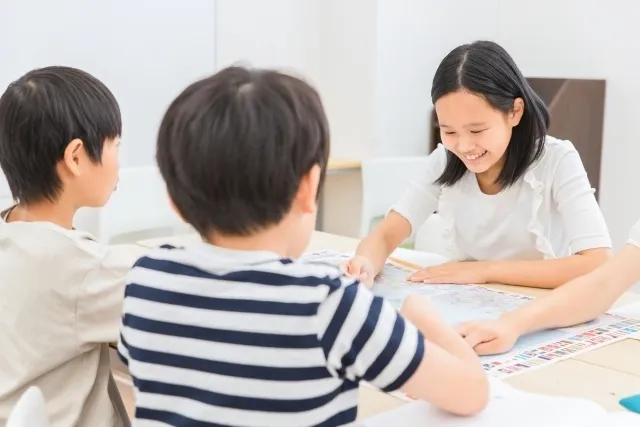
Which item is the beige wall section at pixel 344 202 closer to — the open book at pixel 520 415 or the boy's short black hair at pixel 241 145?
the open book at pixel 520 415

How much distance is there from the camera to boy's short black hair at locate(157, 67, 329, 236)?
28.0 inches

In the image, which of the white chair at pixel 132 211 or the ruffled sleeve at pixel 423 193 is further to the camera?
the white chair at pixel 132 211

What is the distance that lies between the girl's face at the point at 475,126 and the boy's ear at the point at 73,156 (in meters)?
0.74

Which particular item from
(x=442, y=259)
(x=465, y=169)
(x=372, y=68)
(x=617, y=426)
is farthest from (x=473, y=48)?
(x=372, y=68)

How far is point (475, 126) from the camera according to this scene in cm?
154

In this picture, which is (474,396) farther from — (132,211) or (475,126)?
(132,211)

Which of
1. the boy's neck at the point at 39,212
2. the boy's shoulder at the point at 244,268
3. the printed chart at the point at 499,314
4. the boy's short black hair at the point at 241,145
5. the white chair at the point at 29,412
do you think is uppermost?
the boy's short black hair at the point at 241,145

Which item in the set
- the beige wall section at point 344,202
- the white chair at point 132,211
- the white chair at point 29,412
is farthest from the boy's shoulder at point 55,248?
the beige wall section at point 344,202

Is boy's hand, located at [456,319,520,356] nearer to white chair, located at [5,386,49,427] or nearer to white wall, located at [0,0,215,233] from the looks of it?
white chair, located at [5,386,49,427]

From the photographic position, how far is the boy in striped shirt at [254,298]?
2.34 feet

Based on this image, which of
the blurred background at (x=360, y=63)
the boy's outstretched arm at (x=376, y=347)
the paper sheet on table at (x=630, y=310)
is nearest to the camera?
the boy's outstretched arm at (x=376, y=347)

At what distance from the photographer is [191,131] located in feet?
2.37

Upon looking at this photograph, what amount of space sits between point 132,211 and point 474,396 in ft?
6.47

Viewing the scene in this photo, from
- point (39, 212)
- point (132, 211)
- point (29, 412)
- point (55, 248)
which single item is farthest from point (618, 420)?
point (132, 211)
